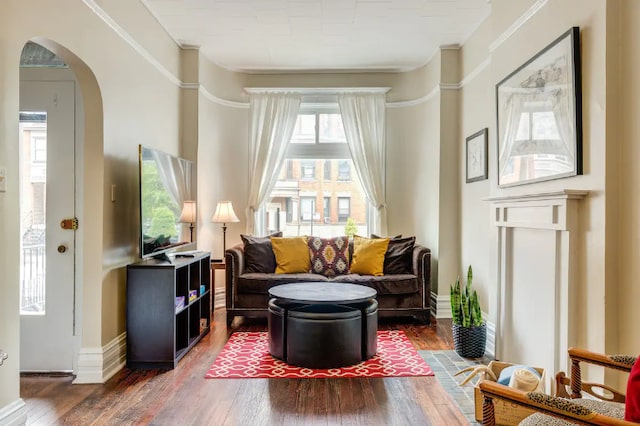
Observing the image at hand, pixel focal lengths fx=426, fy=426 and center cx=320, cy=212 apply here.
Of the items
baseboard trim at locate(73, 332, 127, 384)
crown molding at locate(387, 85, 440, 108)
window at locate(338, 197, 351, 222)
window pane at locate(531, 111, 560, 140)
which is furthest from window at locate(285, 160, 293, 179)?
window pane at locate(531, 111, 560, 140)

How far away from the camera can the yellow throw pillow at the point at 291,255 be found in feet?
15.0

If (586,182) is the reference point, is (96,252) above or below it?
below

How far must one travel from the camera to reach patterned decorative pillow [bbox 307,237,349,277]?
467cm

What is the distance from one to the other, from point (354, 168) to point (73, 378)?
12.5ft

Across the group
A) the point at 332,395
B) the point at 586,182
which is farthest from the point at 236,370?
the point at 586,182

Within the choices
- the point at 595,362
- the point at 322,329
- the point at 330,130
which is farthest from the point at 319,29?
the point at 595,362

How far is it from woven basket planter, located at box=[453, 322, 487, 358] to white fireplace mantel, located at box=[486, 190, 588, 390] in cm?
24

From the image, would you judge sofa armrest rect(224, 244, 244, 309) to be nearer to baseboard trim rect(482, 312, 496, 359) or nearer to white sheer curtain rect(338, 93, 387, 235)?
white sheer curtain rect(338, 93, 387, 235)

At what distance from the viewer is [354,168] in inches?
219

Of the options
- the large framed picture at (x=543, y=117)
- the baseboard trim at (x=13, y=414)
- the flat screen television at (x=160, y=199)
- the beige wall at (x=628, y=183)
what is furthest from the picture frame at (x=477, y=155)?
the baseboard trim at (x=13, y=414)

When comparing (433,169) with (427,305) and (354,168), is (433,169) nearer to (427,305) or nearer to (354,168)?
(354,168)

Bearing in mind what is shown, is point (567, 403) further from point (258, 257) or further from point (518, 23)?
point (258, 257)

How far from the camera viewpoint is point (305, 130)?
562 centimetres

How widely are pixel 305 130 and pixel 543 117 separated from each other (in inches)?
136
